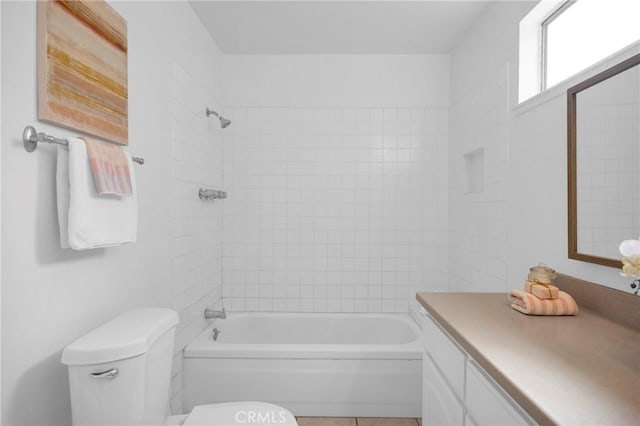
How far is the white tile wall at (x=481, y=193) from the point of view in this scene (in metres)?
2.12

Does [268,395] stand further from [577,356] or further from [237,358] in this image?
[577,356]

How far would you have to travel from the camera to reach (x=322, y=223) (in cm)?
304

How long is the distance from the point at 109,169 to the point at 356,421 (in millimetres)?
1935

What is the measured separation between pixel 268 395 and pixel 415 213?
173 cm

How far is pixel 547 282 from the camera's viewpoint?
1362mm

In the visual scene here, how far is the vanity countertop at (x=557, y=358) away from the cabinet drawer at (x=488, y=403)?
0.21ft

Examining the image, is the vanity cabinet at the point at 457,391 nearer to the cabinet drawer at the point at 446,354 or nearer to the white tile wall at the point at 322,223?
the cabinet drawer at the point at 446,354

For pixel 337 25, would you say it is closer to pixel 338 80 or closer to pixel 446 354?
pixel 338 80

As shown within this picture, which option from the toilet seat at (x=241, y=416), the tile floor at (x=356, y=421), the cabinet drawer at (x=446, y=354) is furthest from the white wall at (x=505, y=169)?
the toilet seat at (x=241, y=416)

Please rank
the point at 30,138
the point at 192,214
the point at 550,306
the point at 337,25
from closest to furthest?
the point at 30,138 < the point at 550,306 < the point at 192,214 < the point at 337,25

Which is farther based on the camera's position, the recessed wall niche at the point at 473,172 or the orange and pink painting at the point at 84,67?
the recessed wall niche at the point at 473,172

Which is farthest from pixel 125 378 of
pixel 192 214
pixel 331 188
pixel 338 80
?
pixel 338 80

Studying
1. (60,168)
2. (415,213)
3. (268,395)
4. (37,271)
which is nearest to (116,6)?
(60,168)

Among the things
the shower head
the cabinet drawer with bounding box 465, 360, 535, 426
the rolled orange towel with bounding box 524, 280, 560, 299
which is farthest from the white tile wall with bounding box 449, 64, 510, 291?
the shower head
